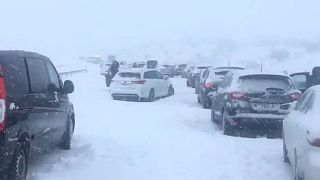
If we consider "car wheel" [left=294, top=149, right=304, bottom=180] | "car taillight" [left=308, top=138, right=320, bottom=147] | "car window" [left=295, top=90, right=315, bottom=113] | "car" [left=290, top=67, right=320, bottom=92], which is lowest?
"car wheel" [left=294, top=149, right=304, bottom=180]

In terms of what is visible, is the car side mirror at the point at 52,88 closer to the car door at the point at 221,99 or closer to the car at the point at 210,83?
the car door at the point at 221,99

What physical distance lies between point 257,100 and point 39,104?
18.0ft

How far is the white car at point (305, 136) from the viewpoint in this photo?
6188 mm

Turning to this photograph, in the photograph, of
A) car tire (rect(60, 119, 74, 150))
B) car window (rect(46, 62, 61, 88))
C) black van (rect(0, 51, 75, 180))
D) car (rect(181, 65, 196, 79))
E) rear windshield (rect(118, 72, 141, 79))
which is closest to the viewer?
black van (rect(0, 51, 75, 180))

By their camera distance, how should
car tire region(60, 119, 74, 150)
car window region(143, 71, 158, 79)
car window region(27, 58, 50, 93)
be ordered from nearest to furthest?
car window region(27, 58, 50, 93) < car tire region(60, 119, 74, 150) < car window region(143, 71, 158, 79)

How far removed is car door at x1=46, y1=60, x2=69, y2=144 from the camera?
8.51 meters

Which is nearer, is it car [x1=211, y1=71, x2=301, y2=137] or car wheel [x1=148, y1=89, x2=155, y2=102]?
car [x1=211, y1=71, x2=301, y2=137]

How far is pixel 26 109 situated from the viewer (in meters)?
7.00

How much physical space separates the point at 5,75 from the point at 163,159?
3.52m

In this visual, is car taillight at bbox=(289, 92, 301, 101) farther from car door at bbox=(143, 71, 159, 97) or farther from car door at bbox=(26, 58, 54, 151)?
car door at bbox=(143, 71, 159, 97)

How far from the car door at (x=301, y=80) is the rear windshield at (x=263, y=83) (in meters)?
3.57

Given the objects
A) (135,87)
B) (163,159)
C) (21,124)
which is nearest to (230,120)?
(163,159)

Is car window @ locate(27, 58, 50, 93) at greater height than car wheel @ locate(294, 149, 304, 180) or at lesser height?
greater

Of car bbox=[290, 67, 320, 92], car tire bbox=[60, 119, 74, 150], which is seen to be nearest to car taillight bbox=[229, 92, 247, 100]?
car tire bbox=[60, 119, 74, 150]
